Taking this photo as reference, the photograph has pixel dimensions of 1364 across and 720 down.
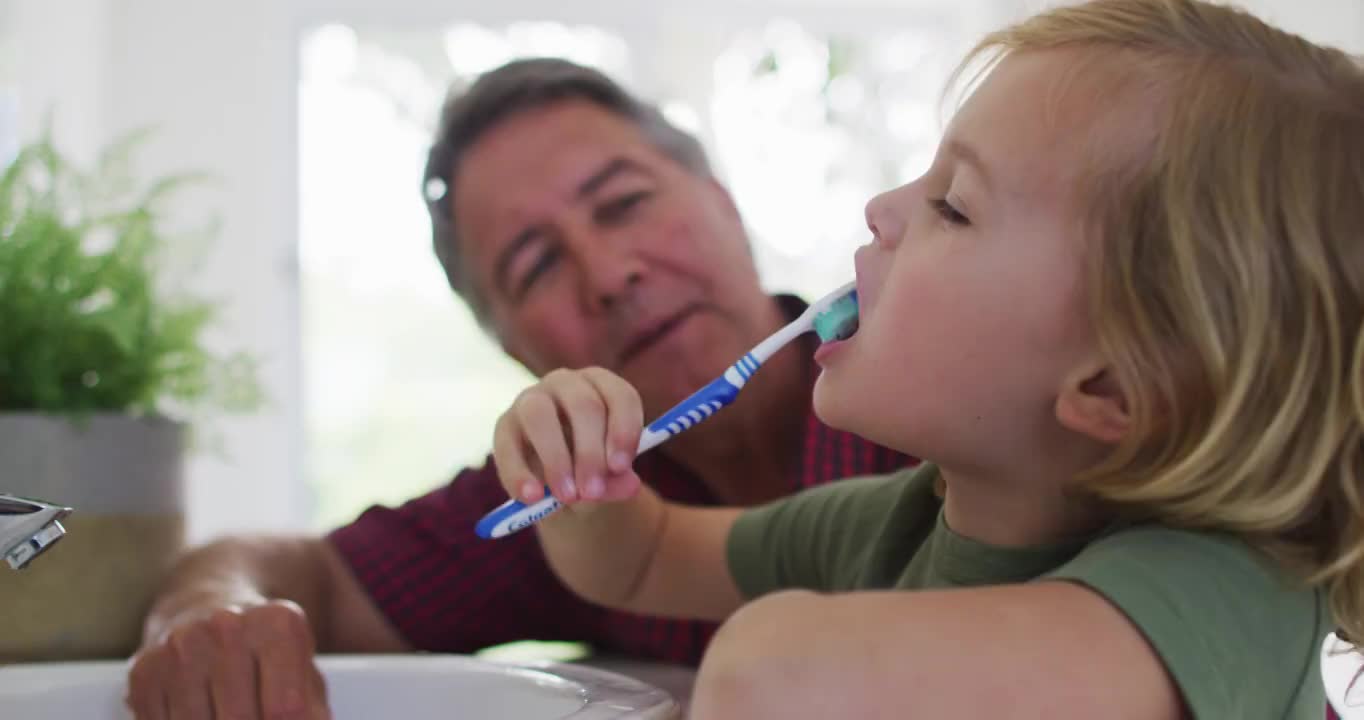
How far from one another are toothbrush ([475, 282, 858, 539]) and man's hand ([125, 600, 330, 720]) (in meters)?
0.15

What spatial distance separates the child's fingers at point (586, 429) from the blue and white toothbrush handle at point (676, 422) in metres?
0.02

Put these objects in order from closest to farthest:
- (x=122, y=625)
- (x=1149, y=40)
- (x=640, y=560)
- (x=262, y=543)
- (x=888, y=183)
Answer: (x=1149, y=40) → (x=640, y=560) → (x=122, y=625) → (x=262, y=543) → (x=888, y=183)

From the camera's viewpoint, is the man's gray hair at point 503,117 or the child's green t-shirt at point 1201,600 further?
the man's gray hair at point 503,117

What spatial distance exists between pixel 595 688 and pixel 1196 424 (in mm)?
279

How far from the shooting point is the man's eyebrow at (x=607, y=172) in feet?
3.37

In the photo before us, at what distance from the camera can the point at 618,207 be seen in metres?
1.03

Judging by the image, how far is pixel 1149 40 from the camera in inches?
20.1

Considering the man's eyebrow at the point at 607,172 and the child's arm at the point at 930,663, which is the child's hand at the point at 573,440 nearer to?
the child's arm at the point at 930,663

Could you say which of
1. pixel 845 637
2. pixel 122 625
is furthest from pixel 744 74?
pixel 845 637

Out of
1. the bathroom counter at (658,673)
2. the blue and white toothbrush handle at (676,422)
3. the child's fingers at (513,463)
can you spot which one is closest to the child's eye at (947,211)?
the blue and white toothbrush handle at (676,422)

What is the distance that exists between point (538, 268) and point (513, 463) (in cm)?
46

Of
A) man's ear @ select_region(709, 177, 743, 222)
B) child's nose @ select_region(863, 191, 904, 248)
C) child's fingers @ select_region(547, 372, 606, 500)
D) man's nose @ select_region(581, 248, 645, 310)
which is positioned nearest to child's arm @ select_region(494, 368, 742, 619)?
child's fingers @ select_region(547, 372, 606, 500)

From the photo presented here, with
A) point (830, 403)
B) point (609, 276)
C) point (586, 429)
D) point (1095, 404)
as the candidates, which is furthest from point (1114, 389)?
point (609, 276)

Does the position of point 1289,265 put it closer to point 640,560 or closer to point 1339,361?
point 1339,361
